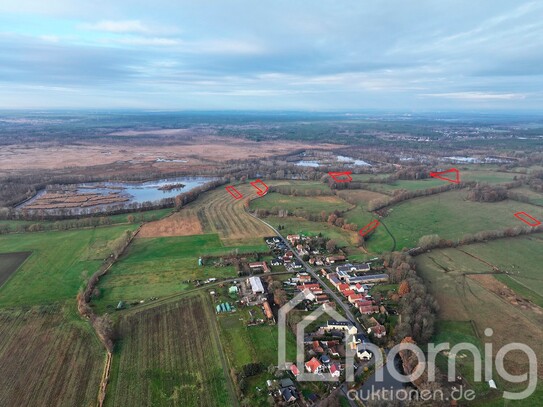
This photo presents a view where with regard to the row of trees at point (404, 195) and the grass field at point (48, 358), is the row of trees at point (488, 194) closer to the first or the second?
the row of trees at point (404, 195)

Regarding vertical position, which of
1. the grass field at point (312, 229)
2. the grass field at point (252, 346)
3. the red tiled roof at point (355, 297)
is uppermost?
the red tiled roof at point (355, 297)

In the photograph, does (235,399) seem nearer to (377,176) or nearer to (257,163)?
(377,176)

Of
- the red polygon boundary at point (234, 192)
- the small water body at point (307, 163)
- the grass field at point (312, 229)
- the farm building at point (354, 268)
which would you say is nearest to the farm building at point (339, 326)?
the farm building at point (354, 268)

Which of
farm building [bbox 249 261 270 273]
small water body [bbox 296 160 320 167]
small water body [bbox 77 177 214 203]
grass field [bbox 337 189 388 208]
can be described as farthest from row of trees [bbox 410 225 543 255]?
small water body [bbox 296 160 320 167]

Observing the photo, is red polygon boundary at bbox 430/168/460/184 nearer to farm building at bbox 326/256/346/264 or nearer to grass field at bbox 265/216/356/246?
grass field at bbox 265/216/356/246

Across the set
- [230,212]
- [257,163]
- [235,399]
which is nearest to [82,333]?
[235,399]
